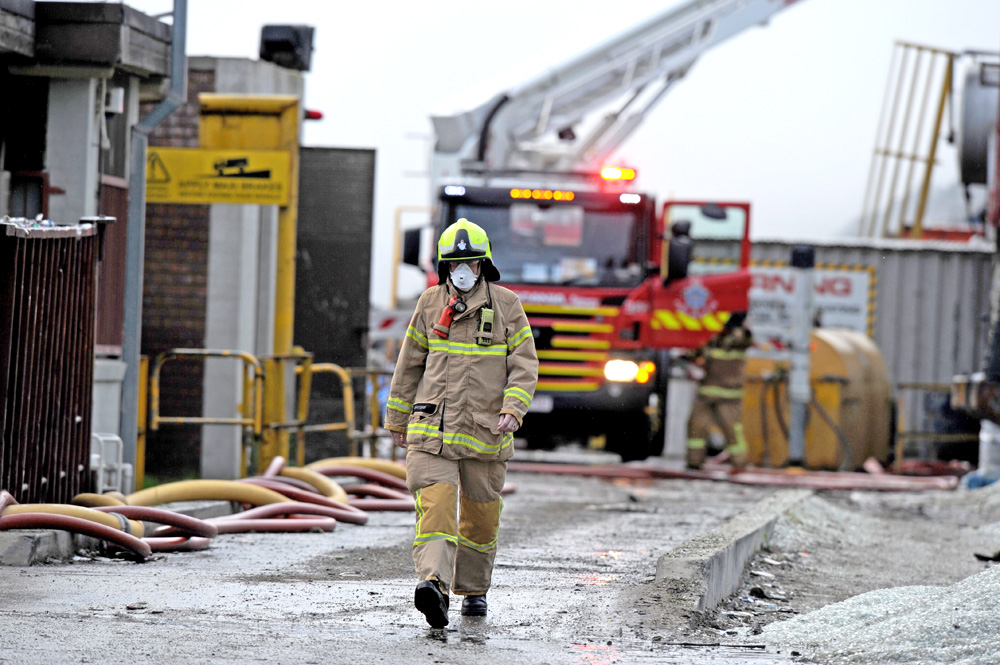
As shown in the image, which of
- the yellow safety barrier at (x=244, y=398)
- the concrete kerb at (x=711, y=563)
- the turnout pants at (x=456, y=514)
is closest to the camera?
the turnout pants at (x=456, y=514)

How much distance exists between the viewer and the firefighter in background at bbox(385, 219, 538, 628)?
5961 millimetres

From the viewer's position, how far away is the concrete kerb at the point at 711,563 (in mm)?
6547

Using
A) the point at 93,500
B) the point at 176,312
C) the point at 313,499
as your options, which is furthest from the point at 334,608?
the point at 176,312

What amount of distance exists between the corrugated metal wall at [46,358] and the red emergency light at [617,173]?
27.0 feet

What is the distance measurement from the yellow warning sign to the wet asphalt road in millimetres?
3256

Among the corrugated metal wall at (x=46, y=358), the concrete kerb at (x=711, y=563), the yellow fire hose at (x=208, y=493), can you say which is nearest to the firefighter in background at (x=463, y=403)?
the concrete kerb at (x=711, y=563)

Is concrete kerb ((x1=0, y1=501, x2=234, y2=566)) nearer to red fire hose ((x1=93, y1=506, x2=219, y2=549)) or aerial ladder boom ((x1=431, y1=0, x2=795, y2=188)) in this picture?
red fire hose ((x1=93, y1=506, x2=219, y2=549))

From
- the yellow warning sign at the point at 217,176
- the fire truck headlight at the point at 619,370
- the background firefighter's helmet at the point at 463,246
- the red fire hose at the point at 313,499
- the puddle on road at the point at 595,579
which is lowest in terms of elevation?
the red fire hose at the point at 313,499

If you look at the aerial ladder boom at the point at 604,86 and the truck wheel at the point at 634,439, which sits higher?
the aerial ladder boom at the point at 604,86

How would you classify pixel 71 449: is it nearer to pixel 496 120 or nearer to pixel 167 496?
pixel 167 496

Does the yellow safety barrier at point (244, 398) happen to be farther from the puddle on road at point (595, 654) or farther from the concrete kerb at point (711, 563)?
the puddle on road at point (595, 654)

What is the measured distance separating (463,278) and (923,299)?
1673cm

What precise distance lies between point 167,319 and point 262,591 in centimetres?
701

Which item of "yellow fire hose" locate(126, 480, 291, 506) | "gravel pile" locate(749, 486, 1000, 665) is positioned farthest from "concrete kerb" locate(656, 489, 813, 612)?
"yellow fire hose" locate(126, 480, 291, 506)
